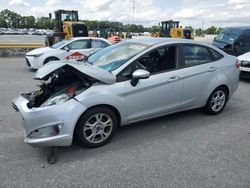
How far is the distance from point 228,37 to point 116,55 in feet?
31.2

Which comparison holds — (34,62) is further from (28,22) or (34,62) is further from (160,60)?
(28,22)

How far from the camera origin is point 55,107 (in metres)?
3.43

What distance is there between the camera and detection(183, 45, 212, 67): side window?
4.80 m

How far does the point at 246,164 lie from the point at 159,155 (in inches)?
45.7

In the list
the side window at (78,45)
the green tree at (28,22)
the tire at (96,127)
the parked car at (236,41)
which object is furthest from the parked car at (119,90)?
the green tree at (28,22)

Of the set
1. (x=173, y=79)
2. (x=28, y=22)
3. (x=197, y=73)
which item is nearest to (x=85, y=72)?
(x=173, y=79)

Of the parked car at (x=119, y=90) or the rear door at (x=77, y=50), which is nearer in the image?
the parked car at (x=119, y=90)

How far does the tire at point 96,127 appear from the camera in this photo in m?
3.67

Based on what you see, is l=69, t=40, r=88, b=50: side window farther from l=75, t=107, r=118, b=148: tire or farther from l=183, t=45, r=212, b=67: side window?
l=75, t=107, r=118, b=148: tire

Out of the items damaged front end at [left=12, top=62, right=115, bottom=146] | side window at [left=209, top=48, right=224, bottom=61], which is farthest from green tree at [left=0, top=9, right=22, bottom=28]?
damaged front end at [left=12, top=62, right=115, bottom=146]

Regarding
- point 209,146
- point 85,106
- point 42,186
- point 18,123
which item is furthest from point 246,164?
point 18,123

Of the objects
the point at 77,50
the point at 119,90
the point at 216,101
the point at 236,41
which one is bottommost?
the point at 216,101

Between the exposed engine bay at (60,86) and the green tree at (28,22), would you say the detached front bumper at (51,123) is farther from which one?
the green tree at (28,22)

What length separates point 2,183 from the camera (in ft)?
9.84
